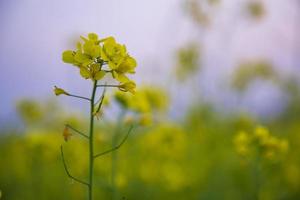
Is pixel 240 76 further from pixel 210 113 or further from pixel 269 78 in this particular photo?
pixel 210 113

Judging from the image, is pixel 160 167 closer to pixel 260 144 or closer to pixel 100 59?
pixel 260 144

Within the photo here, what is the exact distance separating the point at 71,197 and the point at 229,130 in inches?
106

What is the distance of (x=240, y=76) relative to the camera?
22.3 feet

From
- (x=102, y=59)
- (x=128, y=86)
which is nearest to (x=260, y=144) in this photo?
(x=128, y=86)

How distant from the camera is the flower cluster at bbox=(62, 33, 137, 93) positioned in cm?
167

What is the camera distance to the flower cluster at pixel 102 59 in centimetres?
167

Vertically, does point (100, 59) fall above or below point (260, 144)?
above

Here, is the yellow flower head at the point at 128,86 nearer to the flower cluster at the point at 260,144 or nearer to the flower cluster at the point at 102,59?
the flower cluster at the point at 102,59

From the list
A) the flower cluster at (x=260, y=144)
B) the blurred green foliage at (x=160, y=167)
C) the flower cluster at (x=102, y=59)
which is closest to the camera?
the flower cluster at (x=102, y=59)

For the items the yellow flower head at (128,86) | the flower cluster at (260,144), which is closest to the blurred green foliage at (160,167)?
the flower cluster at (260,144)

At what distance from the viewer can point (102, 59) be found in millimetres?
1701

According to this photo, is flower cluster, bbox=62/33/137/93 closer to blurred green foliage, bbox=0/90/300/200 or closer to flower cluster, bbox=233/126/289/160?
flower cluster, bbox=233/126/289/160

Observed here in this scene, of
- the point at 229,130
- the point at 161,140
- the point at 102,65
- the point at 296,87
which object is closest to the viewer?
the point at 102,65

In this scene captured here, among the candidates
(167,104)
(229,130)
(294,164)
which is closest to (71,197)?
(167,104)
